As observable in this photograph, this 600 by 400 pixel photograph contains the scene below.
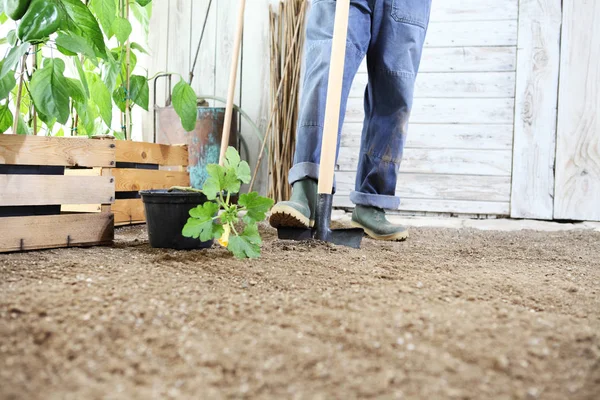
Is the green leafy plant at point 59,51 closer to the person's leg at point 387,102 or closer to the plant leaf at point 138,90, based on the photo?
the plant leaf at point 138,90

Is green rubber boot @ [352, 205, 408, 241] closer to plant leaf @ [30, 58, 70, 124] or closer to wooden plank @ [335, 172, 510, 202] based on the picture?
plant leaf @ [30, 58, 70, 124]

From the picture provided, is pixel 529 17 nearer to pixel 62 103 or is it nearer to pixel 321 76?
pixel 321 76

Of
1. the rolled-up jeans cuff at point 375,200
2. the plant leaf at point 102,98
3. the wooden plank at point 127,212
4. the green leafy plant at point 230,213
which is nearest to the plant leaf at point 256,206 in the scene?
the green leafy plant at point 230,213

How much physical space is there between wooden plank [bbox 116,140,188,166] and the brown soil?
0.74m

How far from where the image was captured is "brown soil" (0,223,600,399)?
50cm

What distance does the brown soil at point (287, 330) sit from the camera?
0.50 meters

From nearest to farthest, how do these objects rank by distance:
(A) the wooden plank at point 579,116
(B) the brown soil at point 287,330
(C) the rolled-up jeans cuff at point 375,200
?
(B) the brown soil at point 287,330, (C) the rolled-up jeans cuff at point 375,200, (A) the wooden plank at point 579,116

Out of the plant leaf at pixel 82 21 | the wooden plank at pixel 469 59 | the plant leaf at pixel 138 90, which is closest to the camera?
the plant leaf at pixel 82 21

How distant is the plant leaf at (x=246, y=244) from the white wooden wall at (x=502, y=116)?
69.9 inches

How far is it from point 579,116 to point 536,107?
213 millimetres

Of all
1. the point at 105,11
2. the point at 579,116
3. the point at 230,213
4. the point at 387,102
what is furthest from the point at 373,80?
the point at 579,116

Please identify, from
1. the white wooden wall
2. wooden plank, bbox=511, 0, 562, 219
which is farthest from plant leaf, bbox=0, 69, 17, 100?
wooden plank, bbox=511, 0, 562, 219

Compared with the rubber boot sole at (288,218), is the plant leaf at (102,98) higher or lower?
higher

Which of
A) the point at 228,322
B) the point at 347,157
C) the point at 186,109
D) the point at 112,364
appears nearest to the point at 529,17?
the point at 347,157
